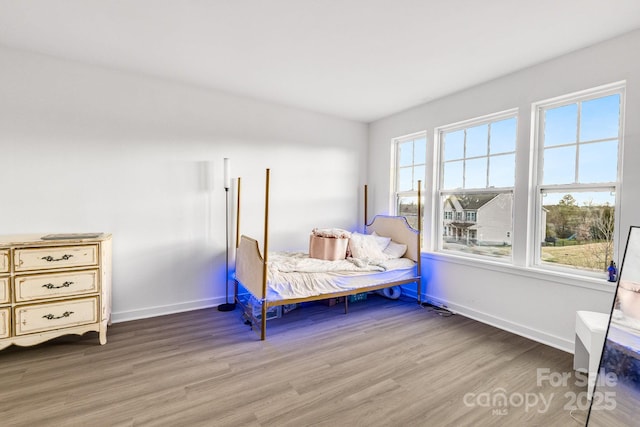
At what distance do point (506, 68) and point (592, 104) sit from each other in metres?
0.77

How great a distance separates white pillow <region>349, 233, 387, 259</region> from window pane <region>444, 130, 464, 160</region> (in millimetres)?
1430

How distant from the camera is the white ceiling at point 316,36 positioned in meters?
1.93

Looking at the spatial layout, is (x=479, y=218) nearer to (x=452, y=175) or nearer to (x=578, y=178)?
(x=452, y=175)

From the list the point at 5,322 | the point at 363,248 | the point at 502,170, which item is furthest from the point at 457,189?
the point at 5,322

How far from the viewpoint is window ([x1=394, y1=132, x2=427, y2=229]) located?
3904mm

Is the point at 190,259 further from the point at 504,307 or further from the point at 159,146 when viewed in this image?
the point at 504,307

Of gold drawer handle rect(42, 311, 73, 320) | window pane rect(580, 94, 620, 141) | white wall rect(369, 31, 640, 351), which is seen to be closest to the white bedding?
white wall rect(369, 31, 640, 351)

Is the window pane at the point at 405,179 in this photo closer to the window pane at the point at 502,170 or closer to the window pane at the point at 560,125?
the window pane at the point at 502,170

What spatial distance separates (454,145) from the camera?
350cm

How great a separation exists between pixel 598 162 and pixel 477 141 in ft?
3.62

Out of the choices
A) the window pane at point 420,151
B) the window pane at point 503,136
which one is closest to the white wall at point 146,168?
the window pane at point 420,151

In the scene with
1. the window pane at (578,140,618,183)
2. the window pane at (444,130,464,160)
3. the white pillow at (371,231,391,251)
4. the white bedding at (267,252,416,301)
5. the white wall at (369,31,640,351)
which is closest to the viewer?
the white wall at (369,31,640,351)

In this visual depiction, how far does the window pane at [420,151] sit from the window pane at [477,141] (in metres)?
0.57

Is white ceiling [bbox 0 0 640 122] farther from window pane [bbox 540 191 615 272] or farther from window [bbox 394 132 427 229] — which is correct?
window pane [bbox 540 191 615 272]
